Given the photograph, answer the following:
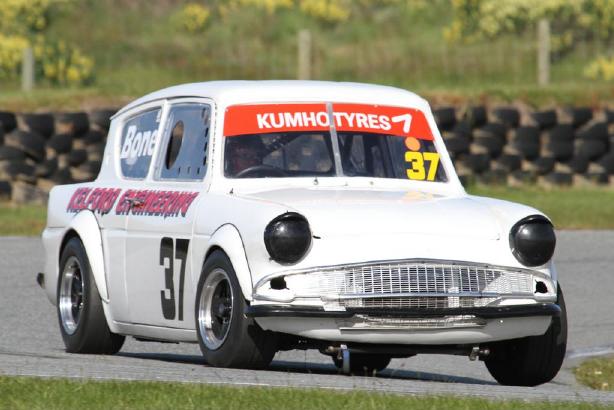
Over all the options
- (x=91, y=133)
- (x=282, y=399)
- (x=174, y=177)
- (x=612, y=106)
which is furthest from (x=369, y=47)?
(x=282, y=399)

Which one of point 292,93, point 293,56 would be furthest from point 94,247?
point 293,56

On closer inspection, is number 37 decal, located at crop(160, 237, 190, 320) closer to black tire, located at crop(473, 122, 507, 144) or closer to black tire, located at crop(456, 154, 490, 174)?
black tire, located at crop(456, 154, 490, 174)

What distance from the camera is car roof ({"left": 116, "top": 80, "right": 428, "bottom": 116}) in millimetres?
8094

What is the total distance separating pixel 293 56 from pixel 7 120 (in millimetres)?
11698

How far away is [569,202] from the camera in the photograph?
20.1m

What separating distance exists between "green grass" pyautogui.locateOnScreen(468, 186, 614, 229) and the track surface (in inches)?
42.6

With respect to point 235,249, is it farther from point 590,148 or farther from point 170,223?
point 590,148

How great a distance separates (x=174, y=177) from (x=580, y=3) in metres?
27.0

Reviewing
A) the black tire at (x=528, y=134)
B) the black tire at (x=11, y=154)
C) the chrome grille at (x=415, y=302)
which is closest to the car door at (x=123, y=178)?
the chrome grille at (x=415, y=302)

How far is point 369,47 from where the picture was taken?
30.9 meters

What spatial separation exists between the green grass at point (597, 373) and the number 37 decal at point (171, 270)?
296 centimetres

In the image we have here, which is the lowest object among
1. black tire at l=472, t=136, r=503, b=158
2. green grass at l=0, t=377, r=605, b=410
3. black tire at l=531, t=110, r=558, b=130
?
green grass at l=0, t=377, r=605, b=410

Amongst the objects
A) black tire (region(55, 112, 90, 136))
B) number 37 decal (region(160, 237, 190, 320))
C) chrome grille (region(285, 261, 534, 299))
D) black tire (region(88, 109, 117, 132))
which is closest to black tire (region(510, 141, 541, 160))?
black tire (region(88, 109, 117, 132))

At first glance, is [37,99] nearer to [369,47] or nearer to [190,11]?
[369,47]
